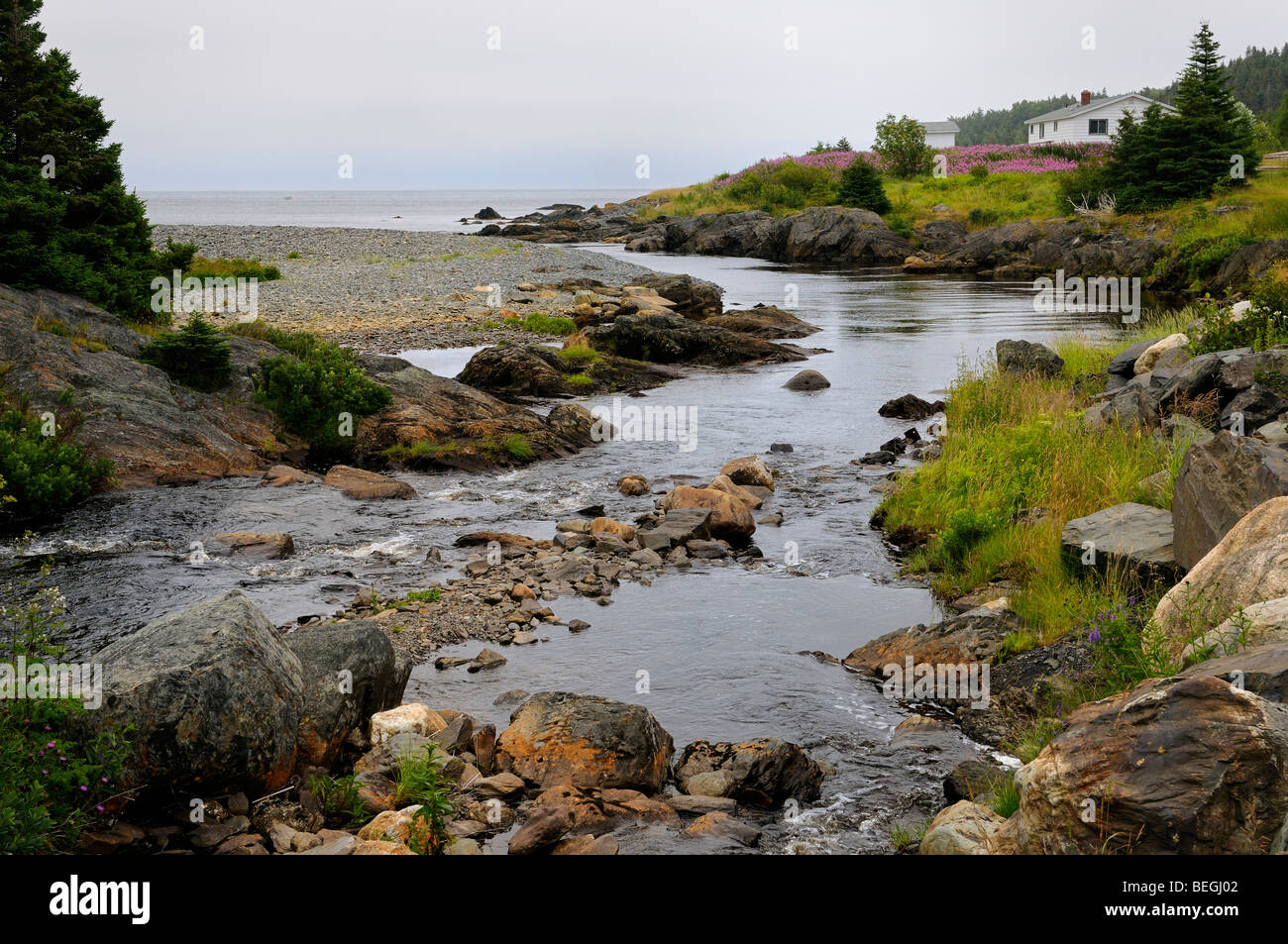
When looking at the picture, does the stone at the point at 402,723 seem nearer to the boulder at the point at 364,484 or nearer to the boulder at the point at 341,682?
the boulder at the point at 341,682

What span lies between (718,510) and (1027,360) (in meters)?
10.5

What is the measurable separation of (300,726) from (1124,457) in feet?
36.4

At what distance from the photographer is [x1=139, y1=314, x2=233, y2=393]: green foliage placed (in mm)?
19438

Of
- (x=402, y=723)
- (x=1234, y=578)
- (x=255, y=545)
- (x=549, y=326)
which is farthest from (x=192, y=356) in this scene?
(x=1234, y=578)

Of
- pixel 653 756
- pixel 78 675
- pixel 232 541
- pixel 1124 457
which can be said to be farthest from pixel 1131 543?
pixel 232 541

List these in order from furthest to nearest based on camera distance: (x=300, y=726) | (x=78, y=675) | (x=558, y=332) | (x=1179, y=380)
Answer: (x=558, y=332), (x=1179, y=380), (x=300, y=726), (x=78, y=675)

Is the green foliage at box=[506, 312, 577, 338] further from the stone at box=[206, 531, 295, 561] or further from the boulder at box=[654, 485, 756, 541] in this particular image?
the stone at box=[206, 531, 295, 561]

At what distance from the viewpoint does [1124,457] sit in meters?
13.7

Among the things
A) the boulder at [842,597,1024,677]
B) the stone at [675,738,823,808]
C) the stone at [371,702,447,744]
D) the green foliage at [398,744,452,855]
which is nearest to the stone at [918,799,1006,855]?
the stone at [675,738,823,808]

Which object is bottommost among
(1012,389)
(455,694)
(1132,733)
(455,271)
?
(455,694)

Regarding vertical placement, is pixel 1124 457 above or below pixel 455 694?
above

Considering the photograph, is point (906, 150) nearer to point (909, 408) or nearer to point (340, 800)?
point (909, 408)
